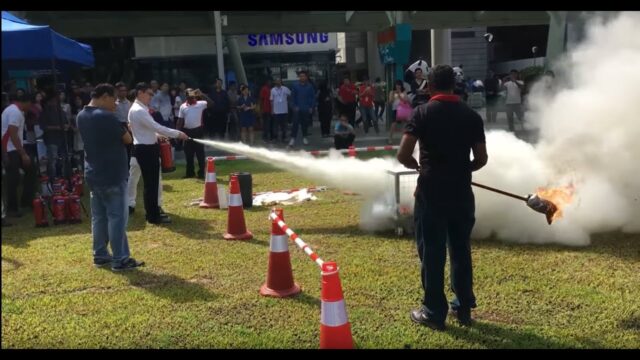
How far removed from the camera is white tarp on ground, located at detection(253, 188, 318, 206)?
9289 millimetres

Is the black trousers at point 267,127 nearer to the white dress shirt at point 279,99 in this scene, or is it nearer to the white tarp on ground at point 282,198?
the white dress shirt at point 279,99

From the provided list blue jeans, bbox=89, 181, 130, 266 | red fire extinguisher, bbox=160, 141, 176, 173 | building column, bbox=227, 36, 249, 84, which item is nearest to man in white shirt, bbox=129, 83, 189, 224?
blue jeans, bbox=89, 181, 130, 266

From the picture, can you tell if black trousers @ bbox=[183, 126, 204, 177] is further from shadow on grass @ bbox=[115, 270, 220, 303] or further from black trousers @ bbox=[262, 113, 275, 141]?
black trousers @ bbox=[262, 113, 275, 141]

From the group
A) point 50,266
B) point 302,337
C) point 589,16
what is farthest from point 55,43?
point 589,16

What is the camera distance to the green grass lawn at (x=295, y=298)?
436 cm

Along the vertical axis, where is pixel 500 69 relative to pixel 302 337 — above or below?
above

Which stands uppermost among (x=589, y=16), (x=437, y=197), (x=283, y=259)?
(x=589, y=16)

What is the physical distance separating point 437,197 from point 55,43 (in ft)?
23.6

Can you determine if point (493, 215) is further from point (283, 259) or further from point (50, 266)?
point (50, 266)

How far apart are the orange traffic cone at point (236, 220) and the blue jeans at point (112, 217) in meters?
1.38

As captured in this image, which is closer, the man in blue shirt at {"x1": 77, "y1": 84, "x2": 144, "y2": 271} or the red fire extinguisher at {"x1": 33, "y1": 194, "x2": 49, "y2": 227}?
the man in blue shirt at {"x1": 77, "y1": 84, "x2": 144, "y2": 271}

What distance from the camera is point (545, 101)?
23.9 feet

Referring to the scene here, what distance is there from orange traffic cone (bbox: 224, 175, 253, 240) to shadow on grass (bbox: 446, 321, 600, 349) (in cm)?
344

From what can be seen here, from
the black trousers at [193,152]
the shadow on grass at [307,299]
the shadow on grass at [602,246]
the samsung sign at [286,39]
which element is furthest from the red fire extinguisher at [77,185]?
the samsung sign at [286,39]
